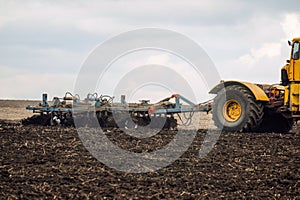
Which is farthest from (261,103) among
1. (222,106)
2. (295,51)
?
(295,51)

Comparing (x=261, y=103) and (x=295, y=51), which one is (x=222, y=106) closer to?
(x=261, y=103)

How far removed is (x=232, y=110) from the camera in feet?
52.1

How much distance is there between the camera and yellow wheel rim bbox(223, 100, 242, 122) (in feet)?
51.5

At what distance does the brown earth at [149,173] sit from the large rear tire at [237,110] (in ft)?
7.22

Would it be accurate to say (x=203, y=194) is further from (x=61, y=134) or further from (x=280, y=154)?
(x=61, y=134)

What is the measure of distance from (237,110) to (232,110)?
0.60ft

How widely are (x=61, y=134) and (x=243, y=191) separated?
6820 millimetres

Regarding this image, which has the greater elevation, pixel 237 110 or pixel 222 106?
pixel 222 106

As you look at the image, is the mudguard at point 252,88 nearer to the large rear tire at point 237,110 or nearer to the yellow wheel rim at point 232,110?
the large rear tire at point 237,110

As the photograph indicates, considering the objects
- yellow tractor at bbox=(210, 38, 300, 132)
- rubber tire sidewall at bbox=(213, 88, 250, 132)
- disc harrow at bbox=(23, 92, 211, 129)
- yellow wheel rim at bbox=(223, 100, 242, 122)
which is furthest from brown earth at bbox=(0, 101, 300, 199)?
disc harrow at bbox=(23, 92, 211, 129)

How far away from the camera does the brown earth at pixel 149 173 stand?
25.3ft

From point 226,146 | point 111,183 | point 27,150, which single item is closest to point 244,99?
point 226,146

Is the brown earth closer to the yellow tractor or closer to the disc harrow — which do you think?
the yellow tractor

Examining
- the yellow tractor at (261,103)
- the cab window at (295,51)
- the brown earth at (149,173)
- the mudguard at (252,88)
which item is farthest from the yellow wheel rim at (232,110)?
the brown earth at (149,173)
